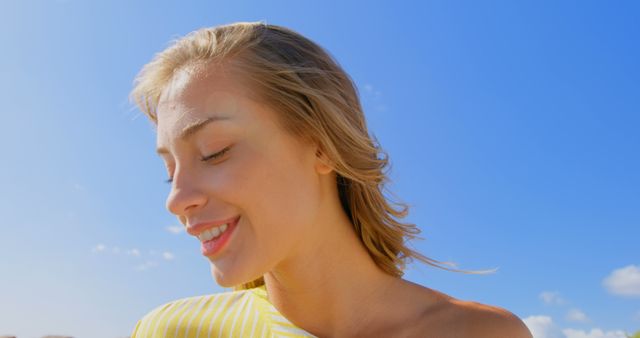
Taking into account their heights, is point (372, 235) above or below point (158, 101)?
below

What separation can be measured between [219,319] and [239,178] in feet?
2.90

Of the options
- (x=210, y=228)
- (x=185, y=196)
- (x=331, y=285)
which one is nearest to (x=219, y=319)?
(x=331, y=285)

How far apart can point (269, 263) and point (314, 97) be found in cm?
69

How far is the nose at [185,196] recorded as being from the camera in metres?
2.72

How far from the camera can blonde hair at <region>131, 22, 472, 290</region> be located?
2924mm

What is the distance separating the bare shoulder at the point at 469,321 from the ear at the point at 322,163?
0.71 m

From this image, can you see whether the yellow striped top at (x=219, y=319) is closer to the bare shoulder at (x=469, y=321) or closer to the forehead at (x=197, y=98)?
the bare shoulder at (x=469, y=321)

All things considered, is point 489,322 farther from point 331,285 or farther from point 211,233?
point 211,233

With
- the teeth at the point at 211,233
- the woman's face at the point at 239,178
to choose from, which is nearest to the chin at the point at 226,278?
the woman's face at the point at 239,178

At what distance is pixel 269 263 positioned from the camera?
2777 mm

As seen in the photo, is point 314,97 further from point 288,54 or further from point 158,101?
point 158,101

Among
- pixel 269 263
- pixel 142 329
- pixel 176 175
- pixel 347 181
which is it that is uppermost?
pixel 347 181

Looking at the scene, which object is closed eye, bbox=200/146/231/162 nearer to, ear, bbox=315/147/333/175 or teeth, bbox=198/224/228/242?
teeth, bbox=198/224/228/242

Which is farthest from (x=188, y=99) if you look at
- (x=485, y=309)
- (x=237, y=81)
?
(x=485, y=309)
